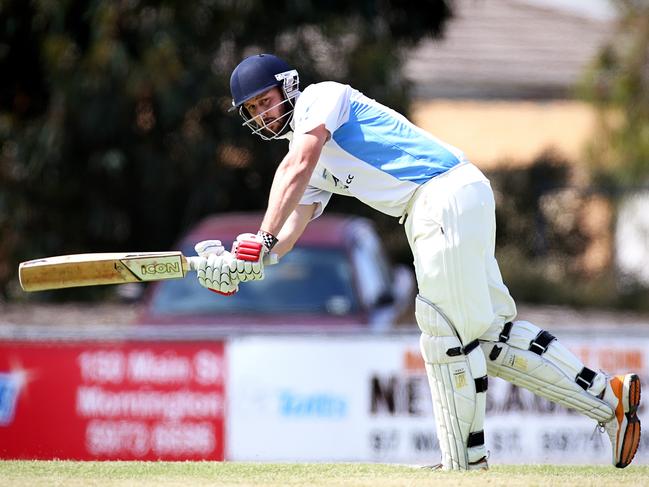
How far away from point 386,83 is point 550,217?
404 cm

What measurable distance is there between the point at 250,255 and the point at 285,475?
931 mm

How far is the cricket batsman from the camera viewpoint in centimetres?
543

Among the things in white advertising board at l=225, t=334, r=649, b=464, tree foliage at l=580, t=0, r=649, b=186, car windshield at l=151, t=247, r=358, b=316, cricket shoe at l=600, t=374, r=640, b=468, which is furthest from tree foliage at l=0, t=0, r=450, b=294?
cricket shoe at l=600, t=374, r=640, b=468

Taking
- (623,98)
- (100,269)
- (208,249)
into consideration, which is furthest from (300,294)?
(623,98)

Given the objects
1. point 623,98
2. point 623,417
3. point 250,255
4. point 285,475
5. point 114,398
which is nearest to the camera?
point 250,255

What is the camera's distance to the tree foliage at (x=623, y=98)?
16.9 m

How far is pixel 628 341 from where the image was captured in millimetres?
8852

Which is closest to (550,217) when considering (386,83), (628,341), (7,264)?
(386,83)

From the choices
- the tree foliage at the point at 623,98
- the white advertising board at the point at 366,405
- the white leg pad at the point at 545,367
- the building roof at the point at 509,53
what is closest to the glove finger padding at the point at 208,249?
the white leg pad at the point at 545,367

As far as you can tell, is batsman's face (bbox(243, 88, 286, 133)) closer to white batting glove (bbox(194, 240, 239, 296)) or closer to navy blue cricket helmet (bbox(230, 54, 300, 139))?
navy blue cricket helmet (bbox(230, 54, 300, 139))

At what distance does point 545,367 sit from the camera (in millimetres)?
5688

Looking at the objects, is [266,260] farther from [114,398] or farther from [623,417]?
[114,398]

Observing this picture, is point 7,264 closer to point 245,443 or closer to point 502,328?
point 245,443

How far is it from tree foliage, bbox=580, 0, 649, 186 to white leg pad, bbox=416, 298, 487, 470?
1197 cm
